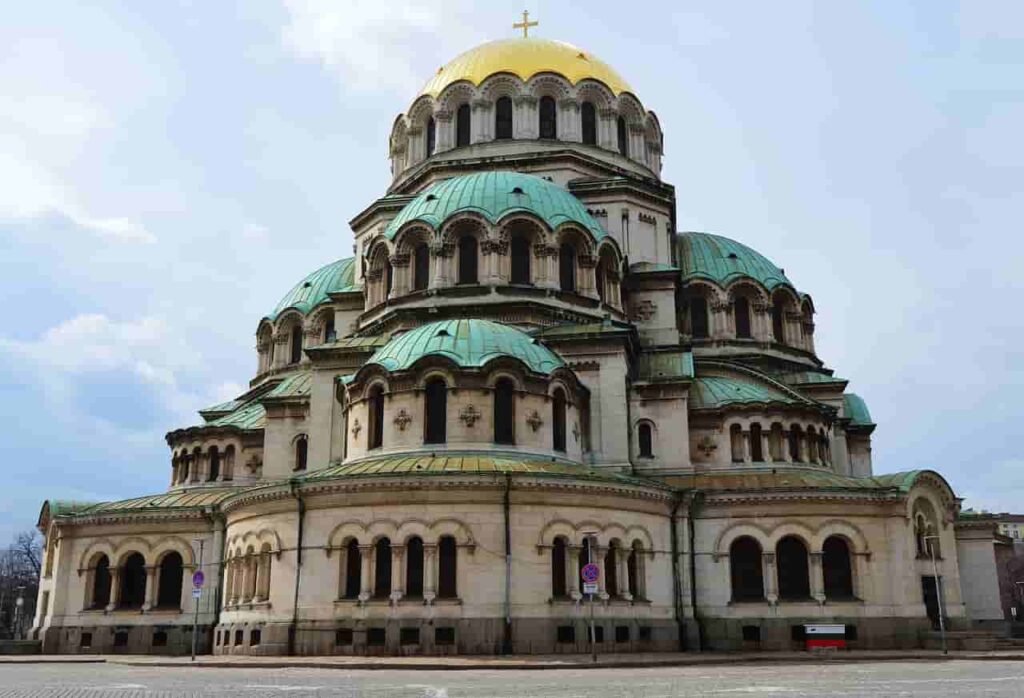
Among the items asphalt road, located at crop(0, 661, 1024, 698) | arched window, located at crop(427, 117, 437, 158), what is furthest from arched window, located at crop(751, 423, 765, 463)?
arched window, located at crop(427, 117, 437, 158)

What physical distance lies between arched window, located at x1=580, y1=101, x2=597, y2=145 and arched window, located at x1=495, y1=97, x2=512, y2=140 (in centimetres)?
335

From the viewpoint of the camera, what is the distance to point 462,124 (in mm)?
46719

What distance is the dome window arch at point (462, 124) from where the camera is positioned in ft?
152

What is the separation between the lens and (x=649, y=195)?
4409 cm

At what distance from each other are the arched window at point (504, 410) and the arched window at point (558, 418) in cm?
169

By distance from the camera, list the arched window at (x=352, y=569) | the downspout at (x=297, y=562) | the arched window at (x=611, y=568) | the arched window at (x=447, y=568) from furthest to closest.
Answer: the arched window at (x=611, y=568)
the arched window at (x=352, y=569)
the downspout at (x=297, y=562)
the arched window at (x=447, y=568)

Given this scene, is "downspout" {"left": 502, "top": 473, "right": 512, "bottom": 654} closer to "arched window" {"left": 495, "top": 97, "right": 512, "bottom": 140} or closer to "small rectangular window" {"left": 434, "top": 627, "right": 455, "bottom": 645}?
"small rectangular window" {"left": 434, "top": 627, "right": 455, "bottom": 645}

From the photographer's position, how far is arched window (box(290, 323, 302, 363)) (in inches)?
1858

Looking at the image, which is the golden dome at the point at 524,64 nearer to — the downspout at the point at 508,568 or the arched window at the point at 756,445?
the arched window at the point at 756,445

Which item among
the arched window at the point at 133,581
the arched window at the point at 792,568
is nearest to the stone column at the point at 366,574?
the arched window at the point at 133,581

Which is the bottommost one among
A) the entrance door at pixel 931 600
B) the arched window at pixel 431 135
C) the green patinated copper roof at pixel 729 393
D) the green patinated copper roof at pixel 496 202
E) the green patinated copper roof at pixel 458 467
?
the entrance door at pixel 931 600

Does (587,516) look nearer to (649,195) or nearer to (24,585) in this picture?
(649,195)

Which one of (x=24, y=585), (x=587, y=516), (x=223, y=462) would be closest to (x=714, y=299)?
(x=587, y=516)

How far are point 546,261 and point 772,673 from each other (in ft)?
65.1
